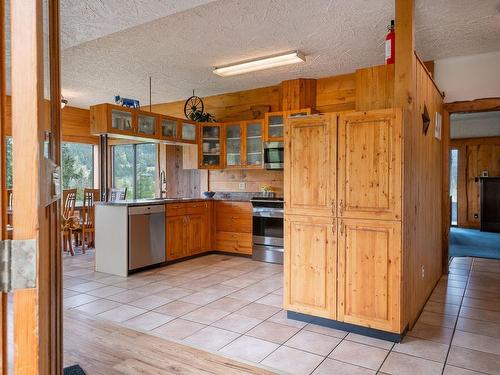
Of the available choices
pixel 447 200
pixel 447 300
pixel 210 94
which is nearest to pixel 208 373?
pixel 447 300

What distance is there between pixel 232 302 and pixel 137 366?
4.73 feet

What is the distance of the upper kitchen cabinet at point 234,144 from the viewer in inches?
248

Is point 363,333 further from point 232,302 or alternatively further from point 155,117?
point 155,117

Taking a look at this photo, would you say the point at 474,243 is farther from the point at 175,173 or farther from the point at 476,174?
the point at 175,173

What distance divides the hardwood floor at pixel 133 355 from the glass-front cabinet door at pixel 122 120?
2.67 metres

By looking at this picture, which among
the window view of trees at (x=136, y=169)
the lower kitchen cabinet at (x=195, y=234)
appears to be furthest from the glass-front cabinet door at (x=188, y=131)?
the window view of trees at (x=136, y=169)

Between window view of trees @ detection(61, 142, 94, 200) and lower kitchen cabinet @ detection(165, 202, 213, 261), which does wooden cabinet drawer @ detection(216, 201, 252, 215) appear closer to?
lower kitchen cabinet @ detection(165, 202, 213, 261)

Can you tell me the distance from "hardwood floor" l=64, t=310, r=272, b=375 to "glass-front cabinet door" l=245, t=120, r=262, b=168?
3.64 metres

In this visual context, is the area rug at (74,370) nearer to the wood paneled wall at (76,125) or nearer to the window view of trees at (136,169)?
the window view of trees at (136,169)

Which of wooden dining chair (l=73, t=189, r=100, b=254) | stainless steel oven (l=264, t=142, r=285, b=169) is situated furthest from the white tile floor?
stainless steel oven (l=264, t=142, r=285, b=169)

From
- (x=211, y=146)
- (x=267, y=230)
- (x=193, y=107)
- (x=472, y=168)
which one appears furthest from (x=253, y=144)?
(x=472, y=168)

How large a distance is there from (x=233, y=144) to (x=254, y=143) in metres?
0.43

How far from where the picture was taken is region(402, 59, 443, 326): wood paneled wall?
9.77 feet

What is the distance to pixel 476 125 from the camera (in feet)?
29.8
